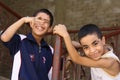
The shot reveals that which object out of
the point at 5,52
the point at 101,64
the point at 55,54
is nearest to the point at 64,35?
the point at 55,54

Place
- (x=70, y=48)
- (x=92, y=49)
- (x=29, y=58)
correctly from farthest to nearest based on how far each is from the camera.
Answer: (x=29, y=58), (x=92, y=49), (x=70, y=48)

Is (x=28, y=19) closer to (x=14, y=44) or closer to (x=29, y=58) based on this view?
(x=14, y=44)

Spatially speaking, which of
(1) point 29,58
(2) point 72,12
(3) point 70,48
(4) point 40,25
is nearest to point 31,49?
(1) point 29,58

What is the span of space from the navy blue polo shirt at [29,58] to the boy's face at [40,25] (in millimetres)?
90

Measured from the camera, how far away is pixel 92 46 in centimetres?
361

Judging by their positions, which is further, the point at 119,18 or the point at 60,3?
the point at 60,3

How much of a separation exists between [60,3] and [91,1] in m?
0.89

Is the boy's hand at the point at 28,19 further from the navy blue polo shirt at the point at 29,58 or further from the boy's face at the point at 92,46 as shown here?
the boy's face at the point at 92,46

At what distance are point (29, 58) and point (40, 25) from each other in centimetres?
36

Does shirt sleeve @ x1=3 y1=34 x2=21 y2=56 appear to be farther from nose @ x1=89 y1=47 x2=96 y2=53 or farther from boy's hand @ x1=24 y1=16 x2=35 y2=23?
nose @ x1=89 y1=47 x2=96 y2=53

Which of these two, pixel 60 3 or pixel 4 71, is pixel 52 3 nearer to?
pixel 60 3

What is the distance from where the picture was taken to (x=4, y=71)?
9586 millimetres

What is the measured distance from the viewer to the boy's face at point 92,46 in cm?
361

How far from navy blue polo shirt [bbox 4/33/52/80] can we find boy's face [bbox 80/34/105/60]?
1.66 feet
